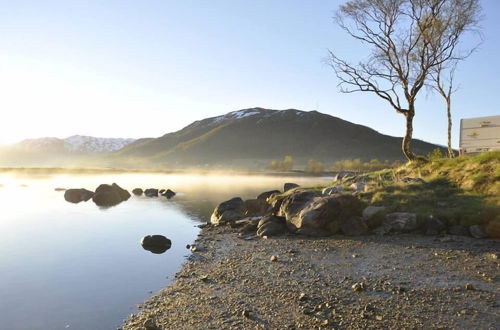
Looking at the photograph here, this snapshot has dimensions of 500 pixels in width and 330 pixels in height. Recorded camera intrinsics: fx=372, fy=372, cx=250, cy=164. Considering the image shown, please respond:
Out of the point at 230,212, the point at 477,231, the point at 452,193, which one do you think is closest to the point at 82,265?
the point at 230,212

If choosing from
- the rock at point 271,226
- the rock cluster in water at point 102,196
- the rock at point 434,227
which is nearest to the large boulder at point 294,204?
the rock at point 271,226

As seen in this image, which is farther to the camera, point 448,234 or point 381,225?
Answer: point 381,225

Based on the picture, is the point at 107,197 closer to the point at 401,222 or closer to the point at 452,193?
the point at 401,222

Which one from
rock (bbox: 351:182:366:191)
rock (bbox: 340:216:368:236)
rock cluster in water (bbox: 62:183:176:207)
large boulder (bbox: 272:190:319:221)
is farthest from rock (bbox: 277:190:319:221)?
rock cluster in water (bbox: 62:183:176:207)

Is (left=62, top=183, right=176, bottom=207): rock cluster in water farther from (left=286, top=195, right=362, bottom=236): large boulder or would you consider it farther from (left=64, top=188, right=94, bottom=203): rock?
(left=286, top=195, right=362, bottom=236): large boulder

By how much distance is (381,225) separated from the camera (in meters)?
19.0

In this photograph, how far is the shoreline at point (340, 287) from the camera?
32.0ft

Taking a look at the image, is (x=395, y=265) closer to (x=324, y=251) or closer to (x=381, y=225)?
(x=324, y=251)

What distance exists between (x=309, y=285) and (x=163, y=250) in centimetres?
1099

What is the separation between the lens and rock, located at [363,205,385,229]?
1930 cm

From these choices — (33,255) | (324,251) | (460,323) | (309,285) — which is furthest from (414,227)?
(33,255)

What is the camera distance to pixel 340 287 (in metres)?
12.0

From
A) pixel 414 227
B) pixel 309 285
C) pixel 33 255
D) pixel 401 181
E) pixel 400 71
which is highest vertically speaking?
pixel 400 71

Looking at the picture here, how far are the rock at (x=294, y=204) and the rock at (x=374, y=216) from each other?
3.40 meters
